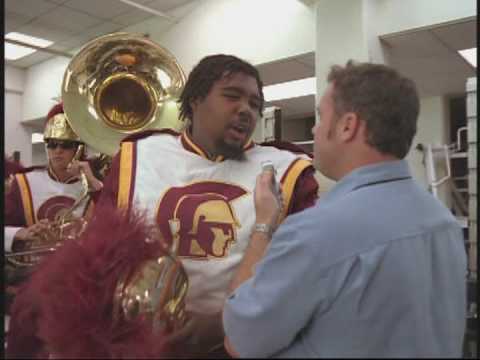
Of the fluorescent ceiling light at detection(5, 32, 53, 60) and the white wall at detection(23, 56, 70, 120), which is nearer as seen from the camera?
the fluorescent ceiling light at detection(5, 32, 53, 60)

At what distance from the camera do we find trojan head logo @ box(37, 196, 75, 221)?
1.98 meters

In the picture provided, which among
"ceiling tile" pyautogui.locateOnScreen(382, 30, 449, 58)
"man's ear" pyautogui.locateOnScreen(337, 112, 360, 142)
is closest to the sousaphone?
"man's ear" pyautogui.locateOnScreen(337, 112, 360, 142)

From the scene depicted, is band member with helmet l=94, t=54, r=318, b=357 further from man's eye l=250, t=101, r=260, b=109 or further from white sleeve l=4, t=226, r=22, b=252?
white sleeve l=4, t=226, r=22, b=252

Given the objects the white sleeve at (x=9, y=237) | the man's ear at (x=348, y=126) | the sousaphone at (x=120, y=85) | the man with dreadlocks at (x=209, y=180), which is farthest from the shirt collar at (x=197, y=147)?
the white sleeve at (x=9, y=237)

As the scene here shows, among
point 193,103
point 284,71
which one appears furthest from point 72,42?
point 193,103

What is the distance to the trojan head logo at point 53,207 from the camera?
198cm

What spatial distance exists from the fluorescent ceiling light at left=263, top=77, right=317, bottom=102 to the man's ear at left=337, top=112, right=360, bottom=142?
4860 mm

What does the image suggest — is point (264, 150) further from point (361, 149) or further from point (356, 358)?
point (356, 358)

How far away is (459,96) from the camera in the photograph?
5824mm

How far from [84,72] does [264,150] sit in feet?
2.46

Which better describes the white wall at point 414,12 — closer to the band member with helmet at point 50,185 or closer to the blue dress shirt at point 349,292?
the band member with helmet at point 50,185

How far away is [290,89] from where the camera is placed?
238 inches

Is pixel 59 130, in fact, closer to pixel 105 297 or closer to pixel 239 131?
pixel 239 131

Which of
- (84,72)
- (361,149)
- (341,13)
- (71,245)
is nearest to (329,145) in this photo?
(361,149)
